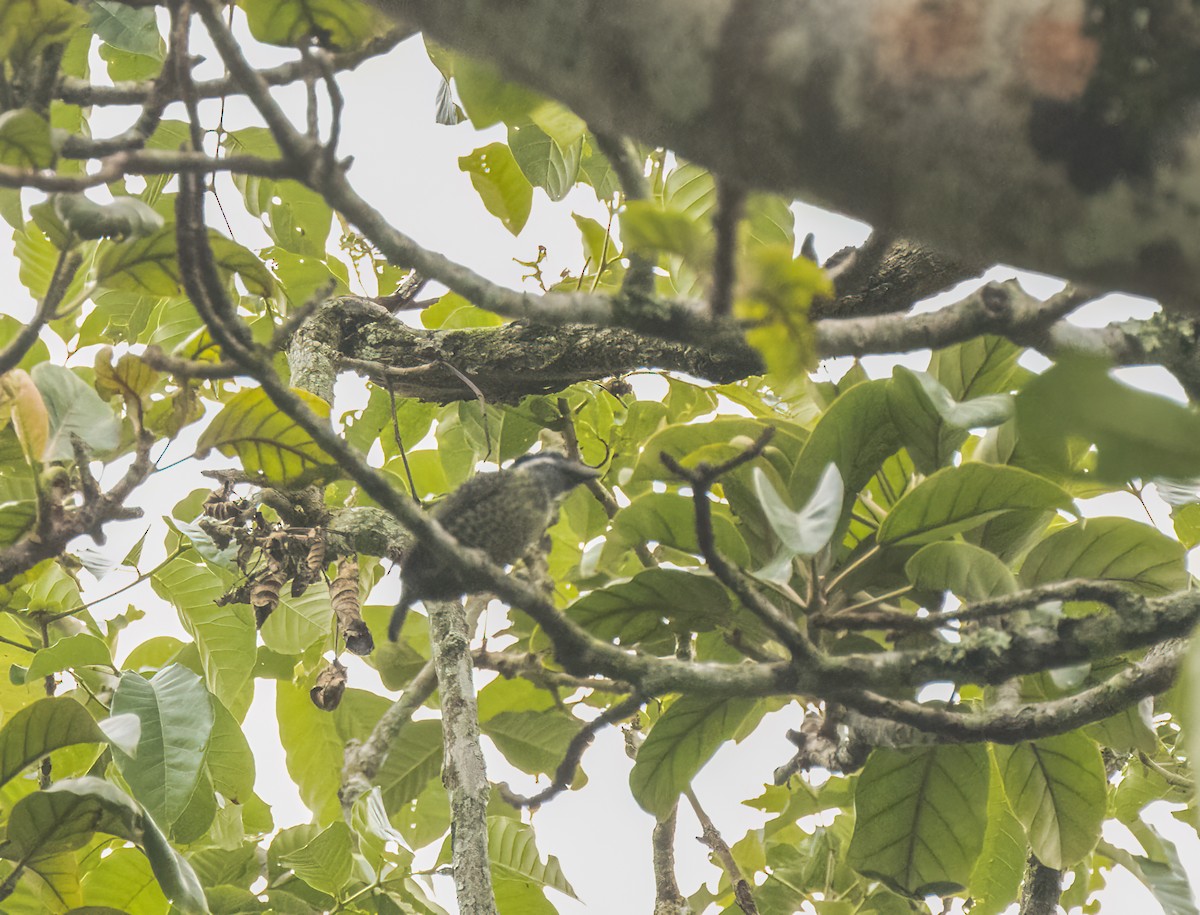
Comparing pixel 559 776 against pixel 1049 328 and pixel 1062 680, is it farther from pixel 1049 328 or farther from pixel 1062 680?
pixel 1049 328

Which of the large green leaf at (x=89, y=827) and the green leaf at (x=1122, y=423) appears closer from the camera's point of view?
the green leaf at (x=1122, y=423)

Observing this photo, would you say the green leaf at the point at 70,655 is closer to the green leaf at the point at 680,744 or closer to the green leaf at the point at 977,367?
the green leaf at the point at 680,744

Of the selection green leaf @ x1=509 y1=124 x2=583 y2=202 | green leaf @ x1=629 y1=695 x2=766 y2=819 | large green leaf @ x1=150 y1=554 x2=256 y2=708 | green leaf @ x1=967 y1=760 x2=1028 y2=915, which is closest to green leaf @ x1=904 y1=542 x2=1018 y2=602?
green leaf @ x1=629 y1=695 x2=766 y2=819

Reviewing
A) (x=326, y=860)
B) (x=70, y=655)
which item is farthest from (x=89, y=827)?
(x=326, y=860)

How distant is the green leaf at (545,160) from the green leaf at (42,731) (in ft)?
3.44

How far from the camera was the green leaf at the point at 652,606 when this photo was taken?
44.4 inches

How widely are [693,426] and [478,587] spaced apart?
0.38 m

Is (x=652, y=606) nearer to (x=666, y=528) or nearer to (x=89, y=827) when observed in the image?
(x=666, y=528)

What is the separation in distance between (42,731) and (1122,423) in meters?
1.22

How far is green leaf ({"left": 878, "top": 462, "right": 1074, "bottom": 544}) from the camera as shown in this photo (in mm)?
1046

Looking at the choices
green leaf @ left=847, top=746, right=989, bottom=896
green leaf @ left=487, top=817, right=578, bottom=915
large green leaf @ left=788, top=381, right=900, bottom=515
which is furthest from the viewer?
green leaf @ left=487, top=817, right=578, bottom=915

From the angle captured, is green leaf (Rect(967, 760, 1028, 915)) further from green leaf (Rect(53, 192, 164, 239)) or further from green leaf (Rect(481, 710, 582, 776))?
green leaf (Rect(53, 192, 164, 239))

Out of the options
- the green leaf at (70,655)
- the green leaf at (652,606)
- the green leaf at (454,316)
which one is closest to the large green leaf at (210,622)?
the green leaf at (70,655)

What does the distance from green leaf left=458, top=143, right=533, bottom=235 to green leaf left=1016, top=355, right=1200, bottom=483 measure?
4.60 ft
